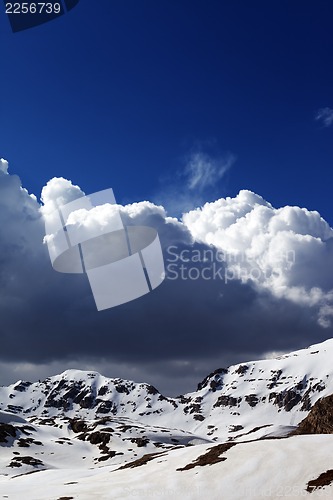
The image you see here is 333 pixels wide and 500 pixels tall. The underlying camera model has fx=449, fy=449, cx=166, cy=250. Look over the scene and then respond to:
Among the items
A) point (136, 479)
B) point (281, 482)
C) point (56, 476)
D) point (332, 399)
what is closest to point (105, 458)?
point (56, 476)

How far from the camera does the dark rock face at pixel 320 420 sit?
6388 centimetres

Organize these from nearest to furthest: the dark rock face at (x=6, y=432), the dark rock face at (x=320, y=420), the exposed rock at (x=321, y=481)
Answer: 1. the exposed rock at (x=321, y=481)
2. the dark rock face at (x=320, y=420)
3. the dark rock face at (x=6, y=432)

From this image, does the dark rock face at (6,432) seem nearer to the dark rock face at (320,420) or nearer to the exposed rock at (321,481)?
the dark rock face at (320,420)

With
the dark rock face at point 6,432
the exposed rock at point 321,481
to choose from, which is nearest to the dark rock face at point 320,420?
the exposed rock at point 321,481

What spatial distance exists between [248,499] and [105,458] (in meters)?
111

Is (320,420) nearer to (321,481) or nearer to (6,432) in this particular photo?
(321,481)

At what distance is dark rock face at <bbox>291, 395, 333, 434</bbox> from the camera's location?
6388cm

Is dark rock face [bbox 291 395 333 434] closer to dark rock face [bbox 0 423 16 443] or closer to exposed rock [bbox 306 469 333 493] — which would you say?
exposed rock [bbox 306 469 333 493]

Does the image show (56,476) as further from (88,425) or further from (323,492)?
(88,425)

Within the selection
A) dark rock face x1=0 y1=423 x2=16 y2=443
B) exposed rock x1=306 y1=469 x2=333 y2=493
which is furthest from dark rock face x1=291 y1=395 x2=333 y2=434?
dark rock face x1=0 y1=423 x2=16 y2=443

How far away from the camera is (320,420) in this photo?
66.6 metres

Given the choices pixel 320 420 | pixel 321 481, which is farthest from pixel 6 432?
pixel 321 481

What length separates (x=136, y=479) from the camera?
42.9 meters

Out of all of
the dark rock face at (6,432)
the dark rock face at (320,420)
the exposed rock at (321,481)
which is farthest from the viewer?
the dark rock face at (6,432)
